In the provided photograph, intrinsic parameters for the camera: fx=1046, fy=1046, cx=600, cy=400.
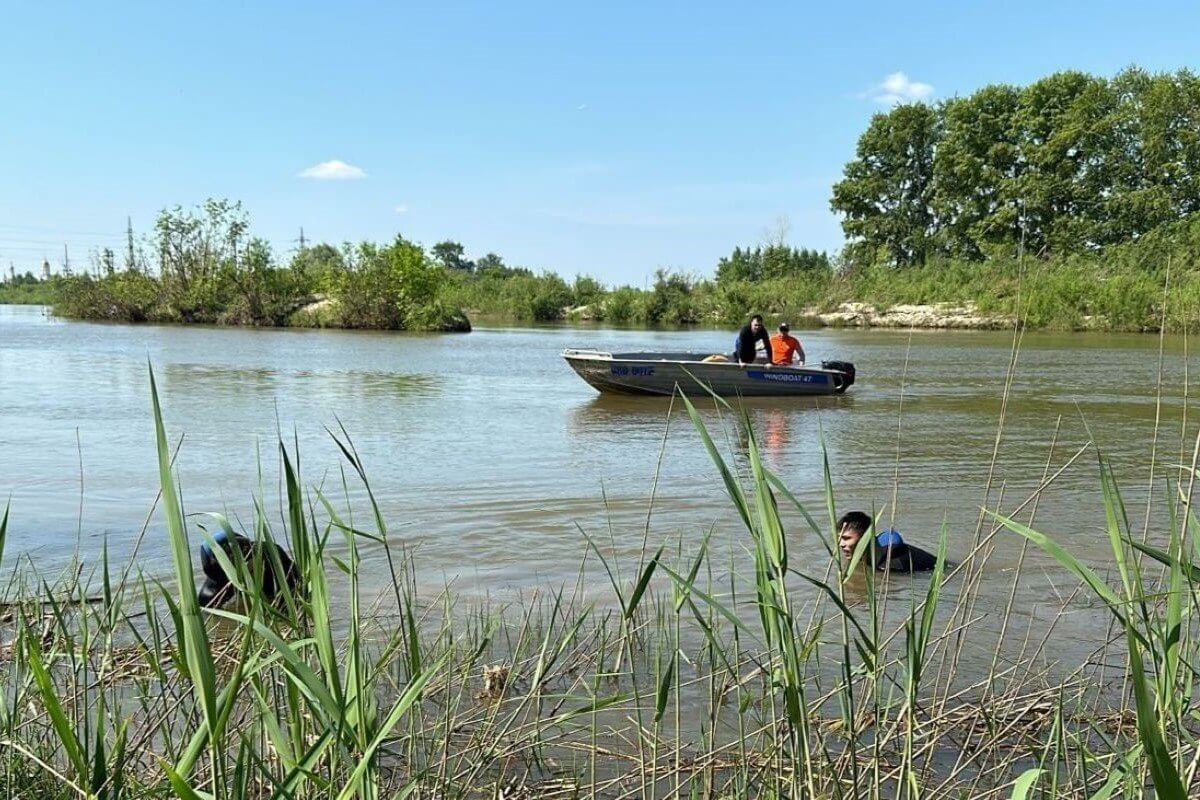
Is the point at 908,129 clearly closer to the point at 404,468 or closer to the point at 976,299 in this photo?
the point at 976,299

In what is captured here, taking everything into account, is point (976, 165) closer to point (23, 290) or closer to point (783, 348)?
Answer: point (783, 348)

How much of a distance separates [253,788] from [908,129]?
69353 millimetres

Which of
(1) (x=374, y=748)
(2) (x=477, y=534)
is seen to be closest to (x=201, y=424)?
(2) (x=477, y=534)

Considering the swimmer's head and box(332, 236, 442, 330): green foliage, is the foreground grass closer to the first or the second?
the swimmer's head

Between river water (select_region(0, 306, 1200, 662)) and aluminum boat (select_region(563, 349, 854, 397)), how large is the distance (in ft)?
1.11

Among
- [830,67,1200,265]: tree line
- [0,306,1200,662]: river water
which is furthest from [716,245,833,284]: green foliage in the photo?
[0,306,1200,662]: river water

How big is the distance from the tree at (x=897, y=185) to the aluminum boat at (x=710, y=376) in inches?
1978

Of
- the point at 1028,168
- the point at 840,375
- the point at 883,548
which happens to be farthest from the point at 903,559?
the point at 1028,168

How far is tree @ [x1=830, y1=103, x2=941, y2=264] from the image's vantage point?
66.7m

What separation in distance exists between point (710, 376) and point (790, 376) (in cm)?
185

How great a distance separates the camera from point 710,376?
1686 centimetres

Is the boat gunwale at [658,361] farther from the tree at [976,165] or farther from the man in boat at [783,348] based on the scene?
the tree at [976,165]

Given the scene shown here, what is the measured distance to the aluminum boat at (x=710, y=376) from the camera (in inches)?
682

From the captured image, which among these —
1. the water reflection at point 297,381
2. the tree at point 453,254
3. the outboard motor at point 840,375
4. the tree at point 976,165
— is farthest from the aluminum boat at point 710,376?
the tree at point 453,254
